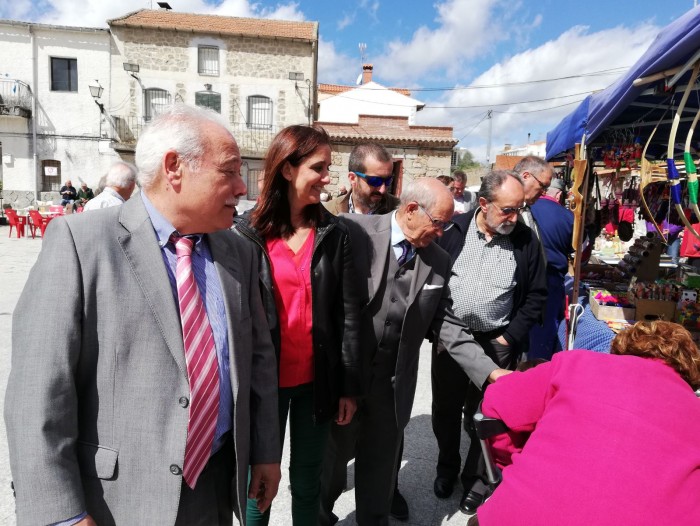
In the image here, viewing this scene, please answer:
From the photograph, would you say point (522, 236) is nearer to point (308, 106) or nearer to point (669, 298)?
point (669, 298)

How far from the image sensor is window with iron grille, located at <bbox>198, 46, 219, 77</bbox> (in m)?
21.7

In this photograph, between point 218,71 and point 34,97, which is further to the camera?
point 218,71

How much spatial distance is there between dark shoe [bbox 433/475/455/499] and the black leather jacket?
1.22m

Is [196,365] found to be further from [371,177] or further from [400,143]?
[400,143]

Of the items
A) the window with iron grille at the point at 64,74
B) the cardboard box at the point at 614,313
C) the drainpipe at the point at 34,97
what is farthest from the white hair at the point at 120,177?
the drainpipe at the point at 34,97

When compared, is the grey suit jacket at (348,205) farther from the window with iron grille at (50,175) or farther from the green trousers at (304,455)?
the window with iron grille at (50,175)

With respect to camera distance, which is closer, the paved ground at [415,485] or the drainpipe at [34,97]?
the paved ground at [415,485]

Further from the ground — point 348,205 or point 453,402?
point 348,205

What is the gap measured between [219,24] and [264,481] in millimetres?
24626

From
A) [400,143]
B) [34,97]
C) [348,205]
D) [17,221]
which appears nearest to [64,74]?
[34,97]

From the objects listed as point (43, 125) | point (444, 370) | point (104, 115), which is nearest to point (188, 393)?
point (444, 370)

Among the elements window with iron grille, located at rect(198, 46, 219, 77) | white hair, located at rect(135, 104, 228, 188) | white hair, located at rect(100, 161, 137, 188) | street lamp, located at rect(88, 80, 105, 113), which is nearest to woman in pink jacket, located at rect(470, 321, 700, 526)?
white hair, located at rect(135, 104, 228, 188)

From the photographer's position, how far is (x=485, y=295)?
8.98 feet

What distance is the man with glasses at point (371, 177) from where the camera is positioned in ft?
10.1
